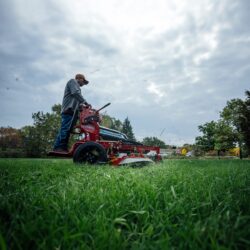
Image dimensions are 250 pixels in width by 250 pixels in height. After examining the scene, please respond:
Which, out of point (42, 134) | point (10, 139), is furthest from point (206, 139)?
point (10, 139)

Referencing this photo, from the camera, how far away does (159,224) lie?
1233mm

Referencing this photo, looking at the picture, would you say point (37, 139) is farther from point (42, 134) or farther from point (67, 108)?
point (67, 108)

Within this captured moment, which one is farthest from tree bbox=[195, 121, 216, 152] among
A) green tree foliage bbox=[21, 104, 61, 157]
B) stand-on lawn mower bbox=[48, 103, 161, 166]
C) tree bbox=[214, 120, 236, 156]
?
stand-on lawn mower bbox=[48, 103, 161, 166]

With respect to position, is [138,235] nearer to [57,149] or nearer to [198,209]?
[198,209]

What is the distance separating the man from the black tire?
0.66 metres

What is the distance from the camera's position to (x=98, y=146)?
→ 209 inches

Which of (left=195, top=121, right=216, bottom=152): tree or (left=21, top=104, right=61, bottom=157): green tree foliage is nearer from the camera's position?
(left=21, top=104, right=61, bottom=157): green tree foliage

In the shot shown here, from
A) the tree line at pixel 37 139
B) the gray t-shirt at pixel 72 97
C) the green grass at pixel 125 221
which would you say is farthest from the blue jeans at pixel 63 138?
the tree line at pixel 37 139

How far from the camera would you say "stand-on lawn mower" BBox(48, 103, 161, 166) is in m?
5.37

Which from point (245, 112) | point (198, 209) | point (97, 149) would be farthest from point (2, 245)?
point (245, 112)

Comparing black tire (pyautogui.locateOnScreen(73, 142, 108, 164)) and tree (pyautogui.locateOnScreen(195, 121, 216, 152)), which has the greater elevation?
tree (pyautogui.locateOnScreen(195, 121, 216, 152))

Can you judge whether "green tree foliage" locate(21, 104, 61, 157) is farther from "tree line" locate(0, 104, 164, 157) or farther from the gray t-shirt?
the gray t-shirt

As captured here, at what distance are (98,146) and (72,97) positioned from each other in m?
1.80

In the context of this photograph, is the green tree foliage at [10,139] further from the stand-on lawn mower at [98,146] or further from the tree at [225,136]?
the stand-on lawn mower at [98,146]
